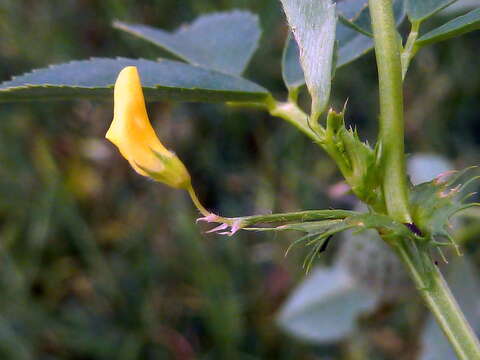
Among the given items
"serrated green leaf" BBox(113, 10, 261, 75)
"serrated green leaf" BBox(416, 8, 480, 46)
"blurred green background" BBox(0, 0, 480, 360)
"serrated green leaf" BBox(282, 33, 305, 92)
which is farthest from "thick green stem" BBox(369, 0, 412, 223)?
"blurred green background" BBox(0, 0, 480, 360)

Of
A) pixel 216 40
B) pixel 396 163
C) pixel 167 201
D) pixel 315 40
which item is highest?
pixel 167 201

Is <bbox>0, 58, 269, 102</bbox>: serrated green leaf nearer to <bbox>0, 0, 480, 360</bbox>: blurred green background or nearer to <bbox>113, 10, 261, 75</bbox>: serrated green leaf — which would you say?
<bbox>113, 10, 261, 75</bbox>: serrated green leaf

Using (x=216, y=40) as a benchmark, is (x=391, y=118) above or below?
below

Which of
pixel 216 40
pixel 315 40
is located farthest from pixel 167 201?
pixel 315 40

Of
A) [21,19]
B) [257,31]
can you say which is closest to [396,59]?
[257,31]

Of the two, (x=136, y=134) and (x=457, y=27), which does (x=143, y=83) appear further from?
(x=457, y=27)

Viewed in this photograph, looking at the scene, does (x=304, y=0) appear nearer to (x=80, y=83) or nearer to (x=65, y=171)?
(x=80, y=83)

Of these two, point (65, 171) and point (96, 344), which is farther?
point (65, 171)
